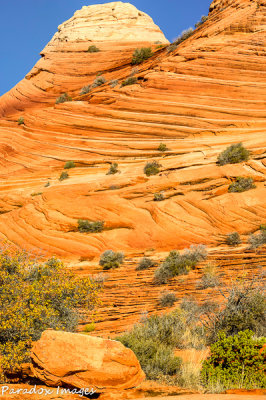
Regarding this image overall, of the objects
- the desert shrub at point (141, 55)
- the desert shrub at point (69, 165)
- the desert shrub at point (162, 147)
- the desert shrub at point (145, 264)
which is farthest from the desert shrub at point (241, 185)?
the desert shrub at point (141, 55)

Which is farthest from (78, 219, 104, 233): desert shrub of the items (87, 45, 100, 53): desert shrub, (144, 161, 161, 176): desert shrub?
(87, 45, 100, 53): desert shrub

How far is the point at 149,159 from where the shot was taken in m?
23.4

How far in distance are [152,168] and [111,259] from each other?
648 centimetres

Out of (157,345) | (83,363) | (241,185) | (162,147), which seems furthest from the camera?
(162,147)

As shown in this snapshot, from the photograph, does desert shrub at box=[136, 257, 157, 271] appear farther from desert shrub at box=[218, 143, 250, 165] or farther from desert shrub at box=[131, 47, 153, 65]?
desert shrub at box=[131, 47, 153, 65]

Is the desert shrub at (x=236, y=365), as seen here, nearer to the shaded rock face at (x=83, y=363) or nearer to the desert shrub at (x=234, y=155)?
→ the shaded rock face at (x=83, y=363)

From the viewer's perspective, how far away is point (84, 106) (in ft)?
97.7

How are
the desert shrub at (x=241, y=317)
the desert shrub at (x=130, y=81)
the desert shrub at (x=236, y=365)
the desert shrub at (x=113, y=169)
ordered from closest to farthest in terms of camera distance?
the desert shrub at (x=236, y=365)
the desert shrub at (x=241, y=317)
the desert shrub at (x=113, y=169)
the desert shrub at (x=130, y=81)

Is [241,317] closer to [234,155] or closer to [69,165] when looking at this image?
[234,155]

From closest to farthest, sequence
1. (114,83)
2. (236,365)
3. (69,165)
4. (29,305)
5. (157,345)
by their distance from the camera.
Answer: (236,365) → (157,345) → (29,305) → (69,165) → (114,83)

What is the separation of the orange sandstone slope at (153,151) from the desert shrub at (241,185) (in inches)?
10.7

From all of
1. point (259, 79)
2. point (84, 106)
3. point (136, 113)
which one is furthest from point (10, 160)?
point (259, 79)

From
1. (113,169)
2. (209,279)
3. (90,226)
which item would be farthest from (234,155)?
(209,279)

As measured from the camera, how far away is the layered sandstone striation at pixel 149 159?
17.7 meters
